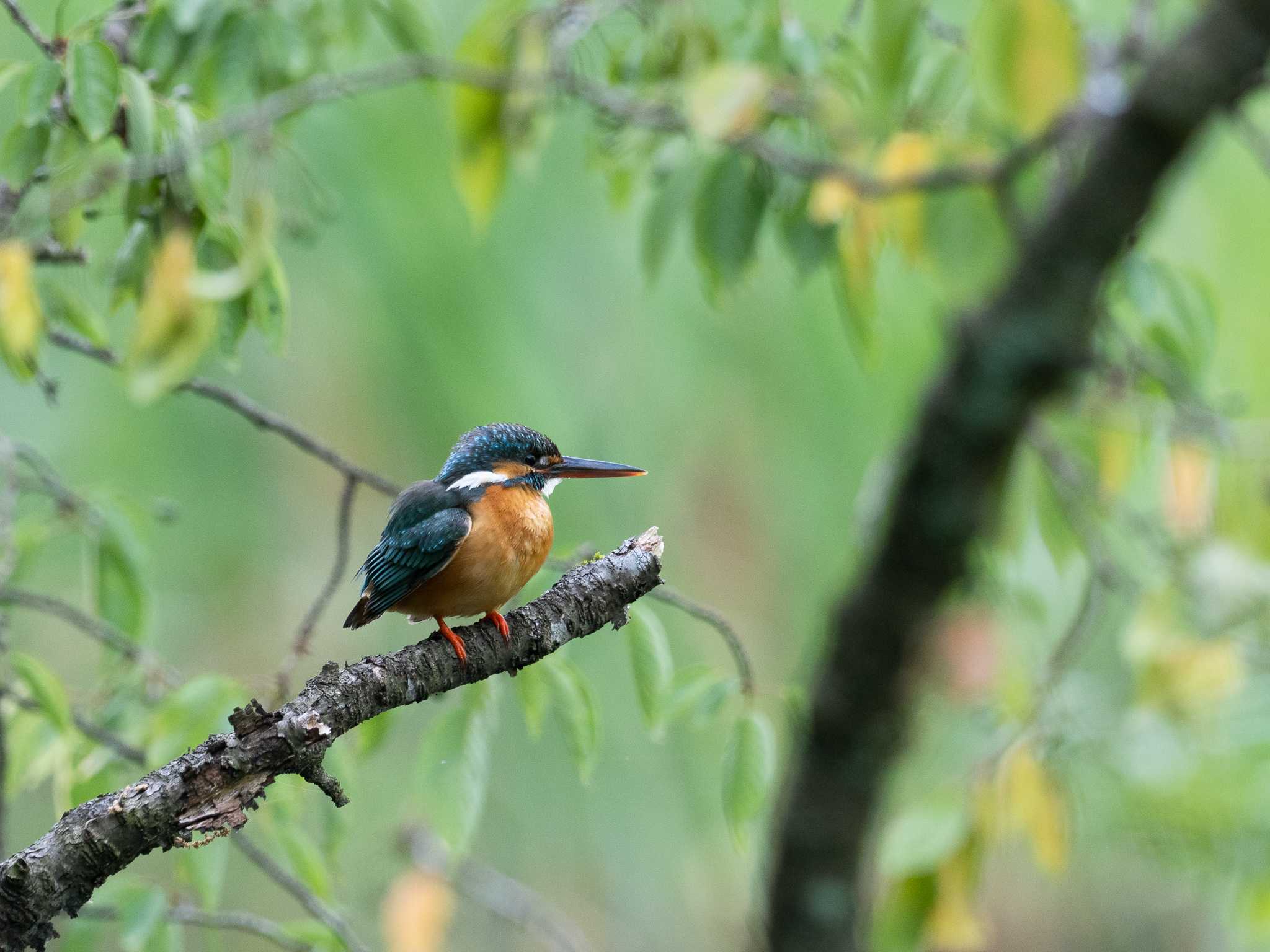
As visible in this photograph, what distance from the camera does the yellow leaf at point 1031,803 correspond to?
6.75 feet

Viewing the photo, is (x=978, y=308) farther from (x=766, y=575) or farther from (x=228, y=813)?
(x=766, y=575)

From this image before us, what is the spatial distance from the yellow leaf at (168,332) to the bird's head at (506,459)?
2.35 ft

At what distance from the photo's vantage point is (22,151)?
6.02 ft

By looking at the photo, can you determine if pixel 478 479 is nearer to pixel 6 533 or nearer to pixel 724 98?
pixel 724 98

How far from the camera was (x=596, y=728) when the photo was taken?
6.98 ft

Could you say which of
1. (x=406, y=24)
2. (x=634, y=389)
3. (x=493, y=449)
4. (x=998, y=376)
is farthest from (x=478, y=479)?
(x=634, y=389)

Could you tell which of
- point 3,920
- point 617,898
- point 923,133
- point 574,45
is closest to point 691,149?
point 574,45

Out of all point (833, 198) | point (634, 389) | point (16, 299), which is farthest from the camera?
point (634, 389)

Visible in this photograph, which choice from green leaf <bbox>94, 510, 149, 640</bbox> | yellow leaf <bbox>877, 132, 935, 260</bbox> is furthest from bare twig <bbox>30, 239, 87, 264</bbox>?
yellow leaf <bbox>877, 132, 935, 260</bbox>

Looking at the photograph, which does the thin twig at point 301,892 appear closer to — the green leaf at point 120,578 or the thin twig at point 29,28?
the green leaf at point 120,578

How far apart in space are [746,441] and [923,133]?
3.21 m

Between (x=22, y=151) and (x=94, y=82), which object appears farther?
(x=22, y=151)

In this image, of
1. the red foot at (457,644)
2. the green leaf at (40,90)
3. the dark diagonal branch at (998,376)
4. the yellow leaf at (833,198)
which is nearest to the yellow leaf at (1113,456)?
the yellow leaf at (833,198)

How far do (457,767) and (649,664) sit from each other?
15.2 inches
